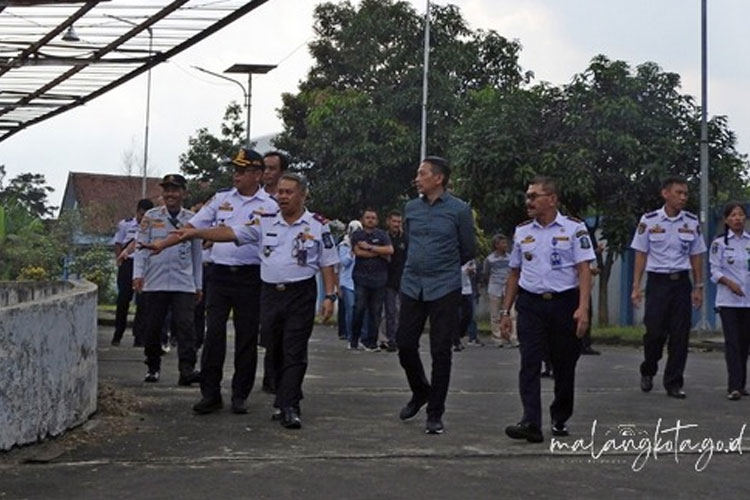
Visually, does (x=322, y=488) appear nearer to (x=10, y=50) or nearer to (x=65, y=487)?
(x=65, y=487)

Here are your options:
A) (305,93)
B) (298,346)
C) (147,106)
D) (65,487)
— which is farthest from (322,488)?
(147,106)

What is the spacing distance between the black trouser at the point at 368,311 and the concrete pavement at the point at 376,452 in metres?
5.68

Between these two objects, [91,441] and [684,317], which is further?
[684,317]

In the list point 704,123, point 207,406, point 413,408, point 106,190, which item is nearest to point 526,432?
point 413,408

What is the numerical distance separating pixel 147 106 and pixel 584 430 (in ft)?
199

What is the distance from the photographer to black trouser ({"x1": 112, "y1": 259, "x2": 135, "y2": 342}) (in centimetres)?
1797

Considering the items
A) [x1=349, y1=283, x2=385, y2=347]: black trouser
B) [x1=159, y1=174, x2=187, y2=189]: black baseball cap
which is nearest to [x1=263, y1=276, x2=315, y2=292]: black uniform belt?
[x1=159, y1=174, x2=187, y2=189]: black baseball cap

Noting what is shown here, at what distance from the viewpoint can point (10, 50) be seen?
14.8m

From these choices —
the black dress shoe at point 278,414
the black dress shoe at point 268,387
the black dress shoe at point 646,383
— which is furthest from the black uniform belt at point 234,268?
the black dress shoe at point 646,383

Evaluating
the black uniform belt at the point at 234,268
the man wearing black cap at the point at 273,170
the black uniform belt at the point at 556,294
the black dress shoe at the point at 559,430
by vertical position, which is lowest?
the black dress shoe at the point at 559,430

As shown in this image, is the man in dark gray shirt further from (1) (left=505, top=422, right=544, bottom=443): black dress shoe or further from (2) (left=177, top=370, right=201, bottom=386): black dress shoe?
(2) (left=177, top=370, right=201, bottom=386): black dress shoe

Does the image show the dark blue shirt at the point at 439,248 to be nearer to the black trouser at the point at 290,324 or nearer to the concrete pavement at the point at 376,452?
the black trouser at the point at 290,324

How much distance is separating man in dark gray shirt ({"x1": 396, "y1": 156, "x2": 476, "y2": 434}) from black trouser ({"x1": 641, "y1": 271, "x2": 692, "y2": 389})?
298 cm

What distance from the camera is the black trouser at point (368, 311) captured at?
59.1 feet
